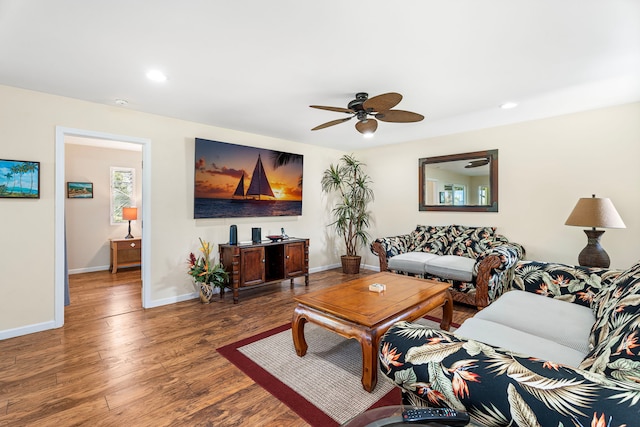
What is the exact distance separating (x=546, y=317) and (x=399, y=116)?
1962 millimetres

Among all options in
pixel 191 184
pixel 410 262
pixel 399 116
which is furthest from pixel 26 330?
pixel 410 262

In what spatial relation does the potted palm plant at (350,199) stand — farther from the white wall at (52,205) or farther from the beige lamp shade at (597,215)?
the beige lamp shade at (597,215)

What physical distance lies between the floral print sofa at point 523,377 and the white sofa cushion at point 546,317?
11.1 inches

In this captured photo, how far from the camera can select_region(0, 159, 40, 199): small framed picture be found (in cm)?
273

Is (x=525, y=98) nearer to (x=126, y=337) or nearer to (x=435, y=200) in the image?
(x=435, y=200)

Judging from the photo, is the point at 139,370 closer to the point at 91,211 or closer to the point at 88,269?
the point at 88,269

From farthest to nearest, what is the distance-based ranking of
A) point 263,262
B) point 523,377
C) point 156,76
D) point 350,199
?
point 350,199, point 263,262, point 156,76, point 523,377

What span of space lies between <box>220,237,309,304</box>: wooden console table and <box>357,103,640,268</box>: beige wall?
2352 mm

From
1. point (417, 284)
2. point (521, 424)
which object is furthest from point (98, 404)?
point (417, 284)

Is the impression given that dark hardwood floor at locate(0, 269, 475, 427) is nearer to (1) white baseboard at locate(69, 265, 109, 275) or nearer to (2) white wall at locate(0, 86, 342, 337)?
(2) white wall at locate(0, 86, 342, 337)

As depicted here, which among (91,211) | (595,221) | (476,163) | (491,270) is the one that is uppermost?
(476,163)

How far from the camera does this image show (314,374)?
215cm

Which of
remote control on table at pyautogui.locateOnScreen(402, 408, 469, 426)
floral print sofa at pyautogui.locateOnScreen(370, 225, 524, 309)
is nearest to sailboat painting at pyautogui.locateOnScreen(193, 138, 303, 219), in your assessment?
floral print sofa at pyautogui.locateOnScreen(370, 225, 524, 309)

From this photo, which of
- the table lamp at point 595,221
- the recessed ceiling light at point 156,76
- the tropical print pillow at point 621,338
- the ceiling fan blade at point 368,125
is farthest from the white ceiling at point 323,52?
the tropical print pillow at point 621,338
